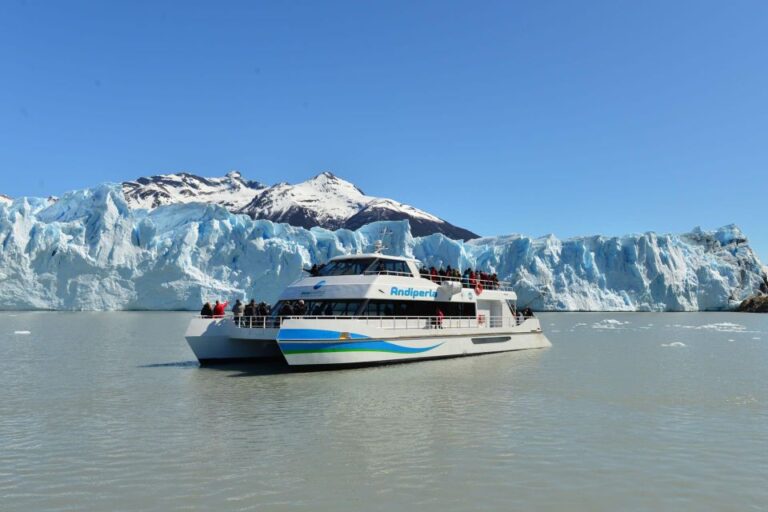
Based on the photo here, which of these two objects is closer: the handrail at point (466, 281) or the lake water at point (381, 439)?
the lake water at point (381, 439)

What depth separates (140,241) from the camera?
68.2 m

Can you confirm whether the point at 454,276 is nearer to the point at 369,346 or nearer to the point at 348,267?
the point at 348,267

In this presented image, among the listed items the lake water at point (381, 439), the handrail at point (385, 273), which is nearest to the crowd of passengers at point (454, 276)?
the handrail at point (385, 273)

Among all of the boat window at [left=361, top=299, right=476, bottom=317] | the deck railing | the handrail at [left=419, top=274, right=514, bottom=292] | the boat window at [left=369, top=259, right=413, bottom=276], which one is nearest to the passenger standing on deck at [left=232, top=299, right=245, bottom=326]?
the deck railing

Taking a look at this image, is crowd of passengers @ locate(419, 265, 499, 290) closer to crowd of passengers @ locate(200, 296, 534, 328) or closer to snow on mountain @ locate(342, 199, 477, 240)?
crowd of passengers @ locate(200, 296, 534, 328)

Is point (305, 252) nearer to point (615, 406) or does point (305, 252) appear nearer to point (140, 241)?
point (140, 241)

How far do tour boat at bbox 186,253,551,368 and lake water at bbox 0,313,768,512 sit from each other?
826mm

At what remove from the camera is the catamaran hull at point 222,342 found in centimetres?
1955

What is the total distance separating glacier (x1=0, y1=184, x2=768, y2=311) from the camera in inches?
2544

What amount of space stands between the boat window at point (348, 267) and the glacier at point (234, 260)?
4093 cm

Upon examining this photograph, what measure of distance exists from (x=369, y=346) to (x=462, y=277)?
7.19m

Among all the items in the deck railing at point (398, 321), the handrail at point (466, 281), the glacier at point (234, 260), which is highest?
the glacier at point (234, 260)

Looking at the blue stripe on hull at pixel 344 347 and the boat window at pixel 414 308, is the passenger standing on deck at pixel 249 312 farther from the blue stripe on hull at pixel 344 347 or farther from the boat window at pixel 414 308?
the boat window at pixel 414 308

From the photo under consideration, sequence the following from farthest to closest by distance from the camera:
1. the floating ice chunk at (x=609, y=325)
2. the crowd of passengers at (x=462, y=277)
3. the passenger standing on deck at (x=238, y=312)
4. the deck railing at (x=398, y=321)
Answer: the floating ice chunk at (x=609, y=325) → the crowd of passengers at (x=462, y=277) → the passenger standing on deck at (x=238, y=312) → the deck railing at (x=398, y=321)
